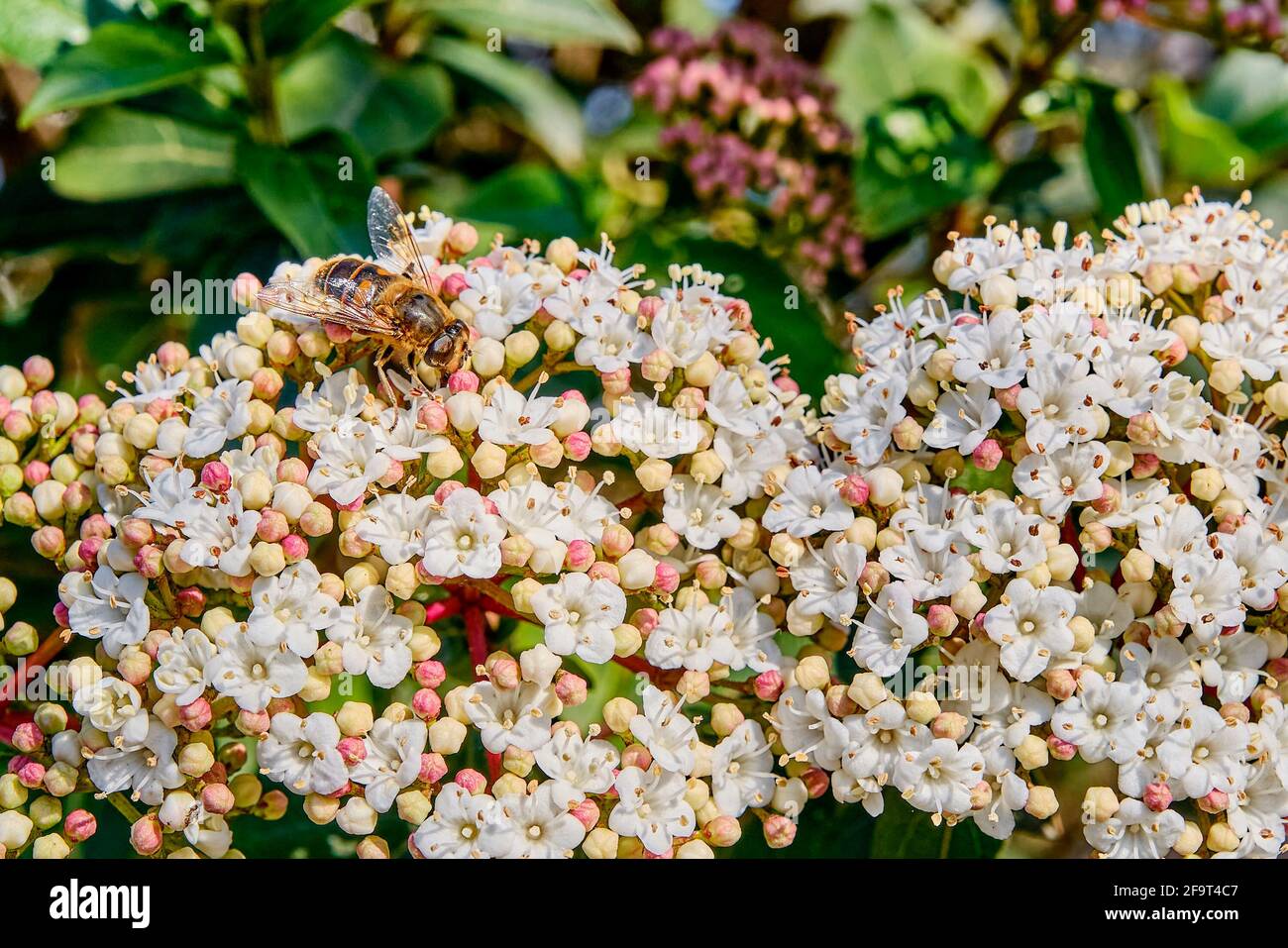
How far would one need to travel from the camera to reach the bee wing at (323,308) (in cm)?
223

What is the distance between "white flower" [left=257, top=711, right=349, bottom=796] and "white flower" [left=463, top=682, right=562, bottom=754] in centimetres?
23

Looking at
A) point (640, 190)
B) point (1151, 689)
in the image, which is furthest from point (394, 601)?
point (640, 190)

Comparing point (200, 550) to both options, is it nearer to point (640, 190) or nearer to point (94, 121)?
point (94, 121)

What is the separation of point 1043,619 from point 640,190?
206 cm

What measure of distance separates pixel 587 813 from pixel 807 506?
682 mm

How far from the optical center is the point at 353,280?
2.30m

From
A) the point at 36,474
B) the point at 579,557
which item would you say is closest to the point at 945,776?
the point at 579,557

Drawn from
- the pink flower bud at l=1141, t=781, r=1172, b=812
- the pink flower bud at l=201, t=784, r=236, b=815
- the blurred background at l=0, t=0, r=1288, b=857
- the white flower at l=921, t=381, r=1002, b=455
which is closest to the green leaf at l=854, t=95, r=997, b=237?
the blurred background at l=0, t=0, r=1288, b=857

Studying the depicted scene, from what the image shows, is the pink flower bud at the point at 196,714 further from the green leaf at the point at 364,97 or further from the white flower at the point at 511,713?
the green leaf at the point at 364,97

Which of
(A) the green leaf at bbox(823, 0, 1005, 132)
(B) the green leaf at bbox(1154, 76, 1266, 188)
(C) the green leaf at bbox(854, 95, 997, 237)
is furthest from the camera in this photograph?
(A) the green leaf at bbox(823, 0, 1005, 132)

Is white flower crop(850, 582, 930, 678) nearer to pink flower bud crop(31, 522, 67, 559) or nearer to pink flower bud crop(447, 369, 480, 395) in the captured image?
pink flower bud crop(447, 369, 480, 395)

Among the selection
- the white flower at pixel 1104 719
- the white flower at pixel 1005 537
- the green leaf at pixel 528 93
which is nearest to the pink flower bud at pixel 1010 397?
the white flower at pixel 1005 537

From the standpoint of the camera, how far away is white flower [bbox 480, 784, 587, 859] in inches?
77.4

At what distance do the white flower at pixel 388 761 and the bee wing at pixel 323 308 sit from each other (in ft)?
2.35
